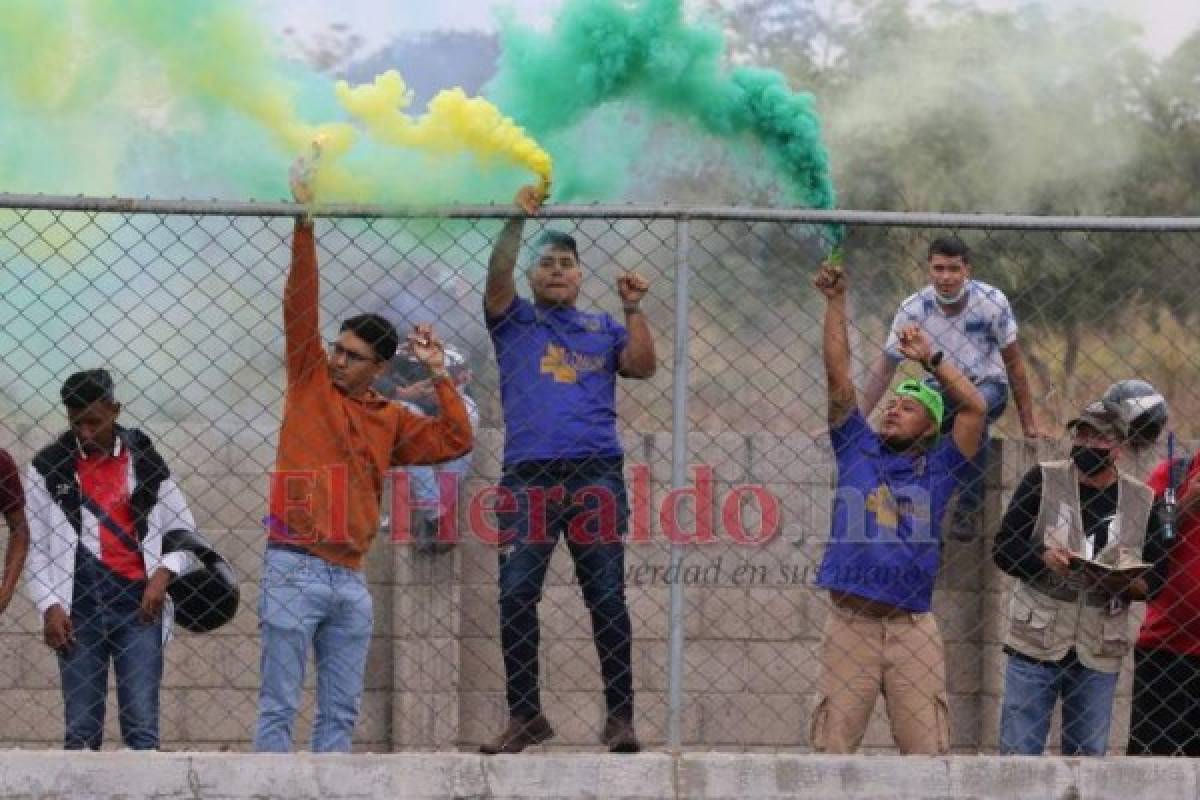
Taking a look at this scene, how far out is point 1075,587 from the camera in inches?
285

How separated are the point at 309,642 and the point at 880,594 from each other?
1915mm

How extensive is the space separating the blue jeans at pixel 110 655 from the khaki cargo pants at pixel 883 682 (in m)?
2.27

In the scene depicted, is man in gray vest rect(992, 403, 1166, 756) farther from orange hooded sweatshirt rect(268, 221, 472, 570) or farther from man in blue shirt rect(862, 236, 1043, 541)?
orange hooded sweatshirt rect(268, 221, 472, 570)

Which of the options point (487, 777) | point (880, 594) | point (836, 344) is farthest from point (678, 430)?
point (487, 777)

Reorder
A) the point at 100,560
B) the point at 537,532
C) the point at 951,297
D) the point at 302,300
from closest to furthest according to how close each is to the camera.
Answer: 1. the point at 302,300
2. the point at 537,532
3. the point at 100,560
4. the point at 951,297

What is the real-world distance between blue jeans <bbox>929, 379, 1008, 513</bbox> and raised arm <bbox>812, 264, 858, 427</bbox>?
884mm

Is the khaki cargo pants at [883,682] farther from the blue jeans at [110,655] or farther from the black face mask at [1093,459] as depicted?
the blue jeans at [110,655]

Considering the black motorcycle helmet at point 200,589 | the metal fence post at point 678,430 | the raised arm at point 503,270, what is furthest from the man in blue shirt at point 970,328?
the black motorcycle helmet at point 200,589

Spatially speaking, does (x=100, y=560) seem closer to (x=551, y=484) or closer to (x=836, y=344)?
(x=551, y=484)

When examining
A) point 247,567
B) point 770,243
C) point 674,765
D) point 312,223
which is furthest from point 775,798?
point 770,243

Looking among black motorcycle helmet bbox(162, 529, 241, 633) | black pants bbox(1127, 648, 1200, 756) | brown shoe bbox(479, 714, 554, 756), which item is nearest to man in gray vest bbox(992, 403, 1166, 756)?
black pants bbox(1127, 648, 1200, 756)

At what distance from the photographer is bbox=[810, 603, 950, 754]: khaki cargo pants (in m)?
7.02

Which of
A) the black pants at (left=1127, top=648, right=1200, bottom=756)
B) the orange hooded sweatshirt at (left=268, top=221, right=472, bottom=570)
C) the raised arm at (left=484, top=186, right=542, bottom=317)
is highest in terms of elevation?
the raised arm at (left=484, top=186, right=542, bottom=317)

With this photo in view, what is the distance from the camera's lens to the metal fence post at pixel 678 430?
6.50 m
